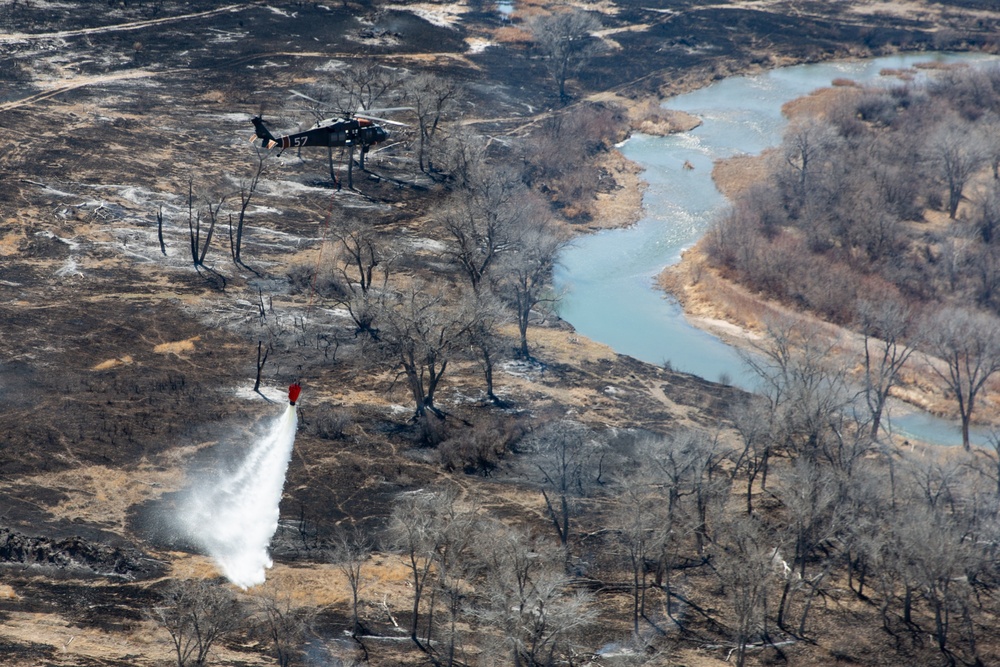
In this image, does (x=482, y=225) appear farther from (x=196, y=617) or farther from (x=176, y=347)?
(x=196, y=617)

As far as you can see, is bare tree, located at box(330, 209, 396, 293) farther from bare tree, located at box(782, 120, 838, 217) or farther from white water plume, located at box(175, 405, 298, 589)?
bare tree, located at box(782, 120, 838, 217)

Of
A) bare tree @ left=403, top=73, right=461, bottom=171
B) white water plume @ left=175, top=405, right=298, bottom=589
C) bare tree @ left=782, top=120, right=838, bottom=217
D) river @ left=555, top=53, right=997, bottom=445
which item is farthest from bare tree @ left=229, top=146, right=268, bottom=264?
bare tree @ left=782, top=120, right=838, bottom=217

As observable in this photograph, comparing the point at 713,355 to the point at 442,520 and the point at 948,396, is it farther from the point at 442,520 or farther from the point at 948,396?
the point at 442,520

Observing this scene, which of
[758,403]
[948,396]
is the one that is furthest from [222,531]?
[948,396]

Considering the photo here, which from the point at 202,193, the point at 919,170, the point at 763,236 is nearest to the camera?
the point at 202,193

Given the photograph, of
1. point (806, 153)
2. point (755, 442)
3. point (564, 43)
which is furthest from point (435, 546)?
point (564, 43)

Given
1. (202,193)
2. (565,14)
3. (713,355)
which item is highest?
(565,14)
